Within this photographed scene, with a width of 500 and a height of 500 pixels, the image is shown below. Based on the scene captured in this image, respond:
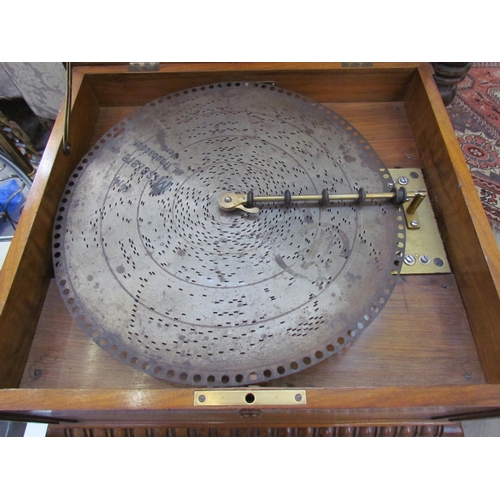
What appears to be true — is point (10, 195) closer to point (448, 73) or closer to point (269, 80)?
point (269, 80)

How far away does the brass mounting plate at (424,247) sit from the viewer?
0.78 metres

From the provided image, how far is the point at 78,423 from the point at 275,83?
2.78ft

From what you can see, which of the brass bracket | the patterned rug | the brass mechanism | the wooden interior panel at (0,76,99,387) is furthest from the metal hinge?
the patterned rug

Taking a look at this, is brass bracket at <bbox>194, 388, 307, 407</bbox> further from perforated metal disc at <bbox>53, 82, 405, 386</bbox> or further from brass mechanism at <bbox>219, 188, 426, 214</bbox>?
brass mechanism at <bbox>219, 188, 426, 214</bbox>

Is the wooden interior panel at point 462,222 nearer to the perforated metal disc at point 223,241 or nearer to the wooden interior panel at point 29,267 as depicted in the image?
the perforated metal disc at point 223,241

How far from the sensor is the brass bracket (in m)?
0.56

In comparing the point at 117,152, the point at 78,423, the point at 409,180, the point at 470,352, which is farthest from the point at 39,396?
the point at 409,180

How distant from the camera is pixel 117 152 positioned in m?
0.82

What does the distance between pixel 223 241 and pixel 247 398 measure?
0.29 m

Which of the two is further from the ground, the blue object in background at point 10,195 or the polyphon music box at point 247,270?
the blue object in background at point 10,195

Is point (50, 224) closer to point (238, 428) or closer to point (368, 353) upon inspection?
point (238, 428)

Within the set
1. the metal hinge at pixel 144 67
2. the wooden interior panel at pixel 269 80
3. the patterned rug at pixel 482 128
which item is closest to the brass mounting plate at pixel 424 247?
the wooden interior panel at pixel 269 80

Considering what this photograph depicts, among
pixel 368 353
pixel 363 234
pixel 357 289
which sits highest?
pixel 363 234

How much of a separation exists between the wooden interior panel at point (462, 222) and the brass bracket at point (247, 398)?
357mm
